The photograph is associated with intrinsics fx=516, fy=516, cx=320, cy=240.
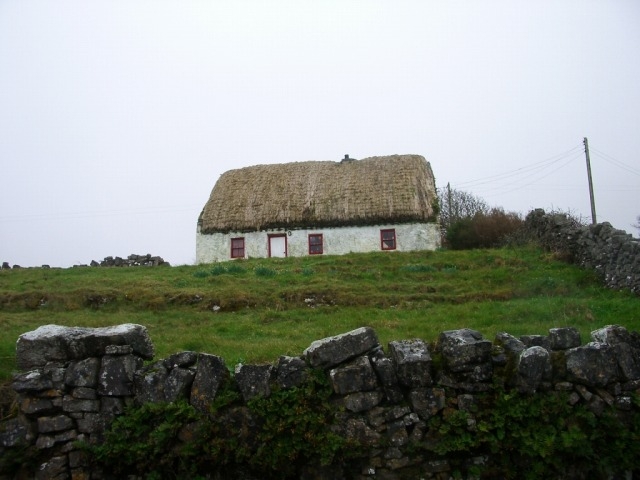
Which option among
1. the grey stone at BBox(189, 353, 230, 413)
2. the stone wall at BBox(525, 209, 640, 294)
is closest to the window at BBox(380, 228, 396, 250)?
the stone wall at BBox(525, 209, 640, 294)

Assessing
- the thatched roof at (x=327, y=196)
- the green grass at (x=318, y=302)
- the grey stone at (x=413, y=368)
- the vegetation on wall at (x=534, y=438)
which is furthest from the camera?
the thatched roof at (x=327, y=196)

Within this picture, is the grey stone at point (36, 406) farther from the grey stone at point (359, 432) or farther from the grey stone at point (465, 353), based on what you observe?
the grey stone at point (465, 353)

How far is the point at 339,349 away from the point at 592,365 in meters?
3.03

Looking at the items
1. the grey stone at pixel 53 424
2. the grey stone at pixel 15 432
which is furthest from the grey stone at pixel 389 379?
the grey stone at pixel 15 432

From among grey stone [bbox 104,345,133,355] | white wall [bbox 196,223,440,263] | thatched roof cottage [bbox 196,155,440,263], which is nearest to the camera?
grey stone [bbox 104,345,133,355]

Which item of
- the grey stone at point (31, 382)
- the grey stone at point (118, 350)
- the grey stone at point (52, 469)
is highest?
the grey stone at point (118, 350)

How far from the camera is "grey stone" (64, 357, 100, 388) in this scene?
6.41 metres

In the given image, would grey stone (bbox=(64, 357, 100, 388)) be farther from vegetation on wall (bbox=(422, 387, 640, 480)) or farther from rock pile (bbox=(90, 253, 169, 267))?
rock pile (bbox=(90, 253, 169, 267))

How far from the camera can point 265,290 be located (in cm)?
1532

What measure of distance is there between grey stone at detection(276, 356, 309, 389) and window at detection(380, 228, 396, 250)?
72.6 feet

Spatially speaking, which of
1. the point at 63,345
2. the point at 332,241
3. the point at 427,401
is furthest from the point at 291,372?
A: the point at 332,241

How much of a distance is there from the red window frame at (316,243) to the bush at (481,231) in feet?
23.2

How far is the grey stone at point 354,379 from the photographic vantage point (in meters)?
6.17

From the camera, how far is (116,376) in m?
6.46
